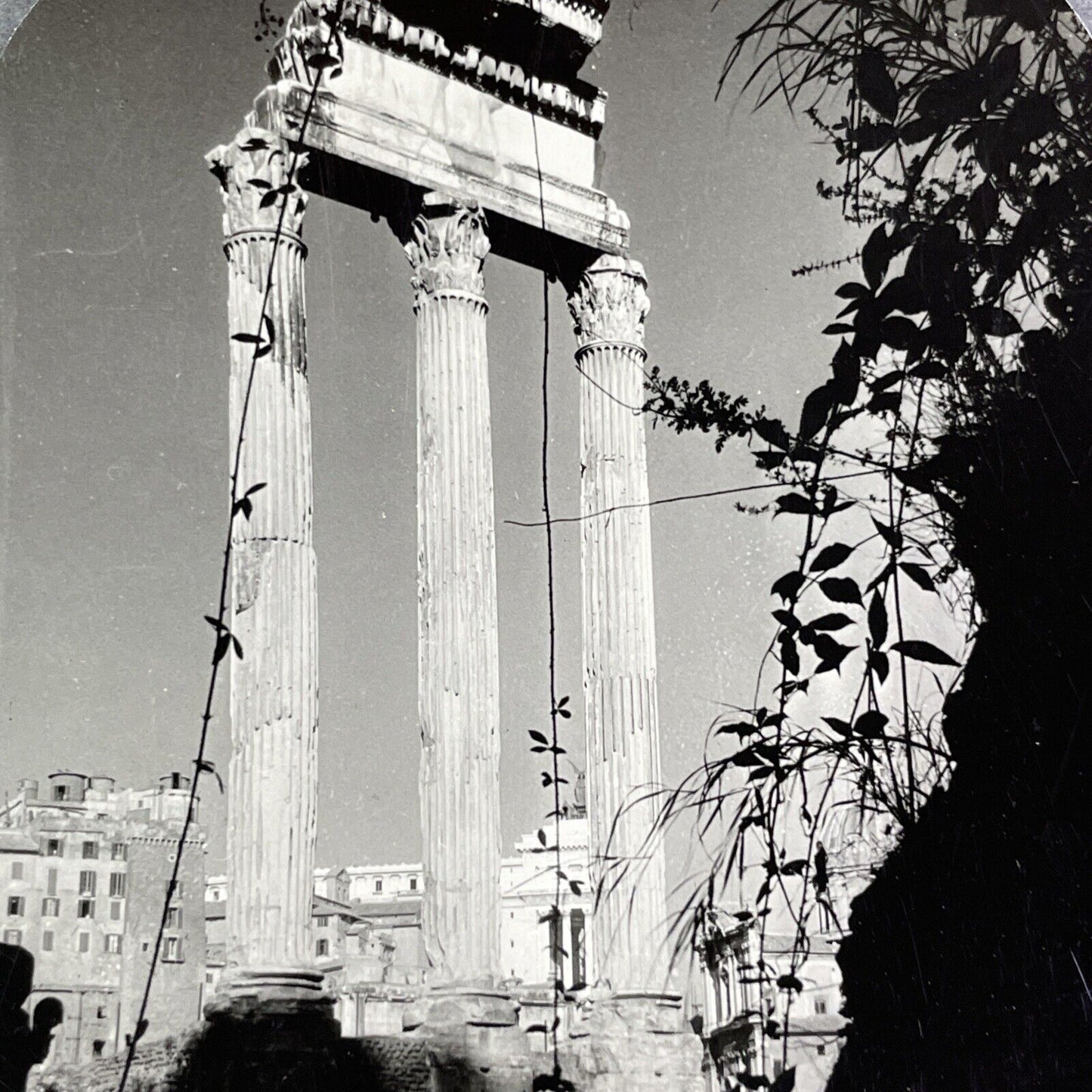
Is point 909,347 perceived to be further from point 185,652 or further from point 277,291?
point 277,291

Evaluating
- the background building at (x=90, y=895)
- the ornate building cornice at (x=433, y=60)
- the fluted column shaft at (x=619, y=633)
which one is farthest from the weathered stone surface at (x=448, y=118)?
the background building at (x=90, y=895)

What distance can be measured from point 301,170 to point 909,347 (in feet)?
11.0

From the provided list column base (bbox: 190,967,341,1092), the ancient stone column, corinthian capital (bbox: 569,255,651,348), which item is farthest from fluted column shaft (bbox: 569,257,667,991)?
the ancient stone column

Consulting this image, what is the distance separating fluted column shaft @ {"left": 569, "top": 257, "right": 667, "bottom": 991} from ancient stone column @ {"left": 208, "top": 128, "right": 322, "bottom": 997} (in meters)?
1.07

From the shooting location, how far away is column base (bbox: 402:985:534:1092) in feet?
14.2

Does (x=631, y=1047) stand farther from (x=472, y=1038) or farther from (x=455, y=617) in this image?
(x=455, y=617)

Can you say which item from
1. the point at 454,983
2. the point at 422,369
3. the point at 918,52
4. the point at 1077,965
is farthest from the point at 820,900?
the point at 422,369

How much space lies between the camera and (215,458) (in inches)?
171

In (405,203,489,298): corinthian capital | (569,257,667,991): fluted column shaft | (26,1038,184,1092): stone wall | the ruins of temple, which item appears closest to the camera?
(26,1038,184,1092): stone wall

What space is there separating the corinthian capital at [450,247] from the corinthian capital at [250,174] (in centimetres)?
123

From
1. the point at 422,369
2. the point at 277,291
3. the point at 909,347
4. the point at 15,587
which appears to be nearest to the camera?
the point at 909,347

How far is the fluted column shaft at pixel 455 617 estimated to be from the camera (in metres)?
6.02

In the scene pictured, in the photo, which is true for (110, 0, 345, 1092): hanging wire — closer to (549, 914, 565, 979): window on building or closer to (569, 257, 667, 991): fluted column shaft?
(569, 257, 667, 991): fluted column shaft

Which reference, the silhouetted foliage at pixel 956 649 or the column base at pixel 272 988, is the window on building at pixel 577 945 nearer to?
the silhouetted foliage at pixel 956 649
